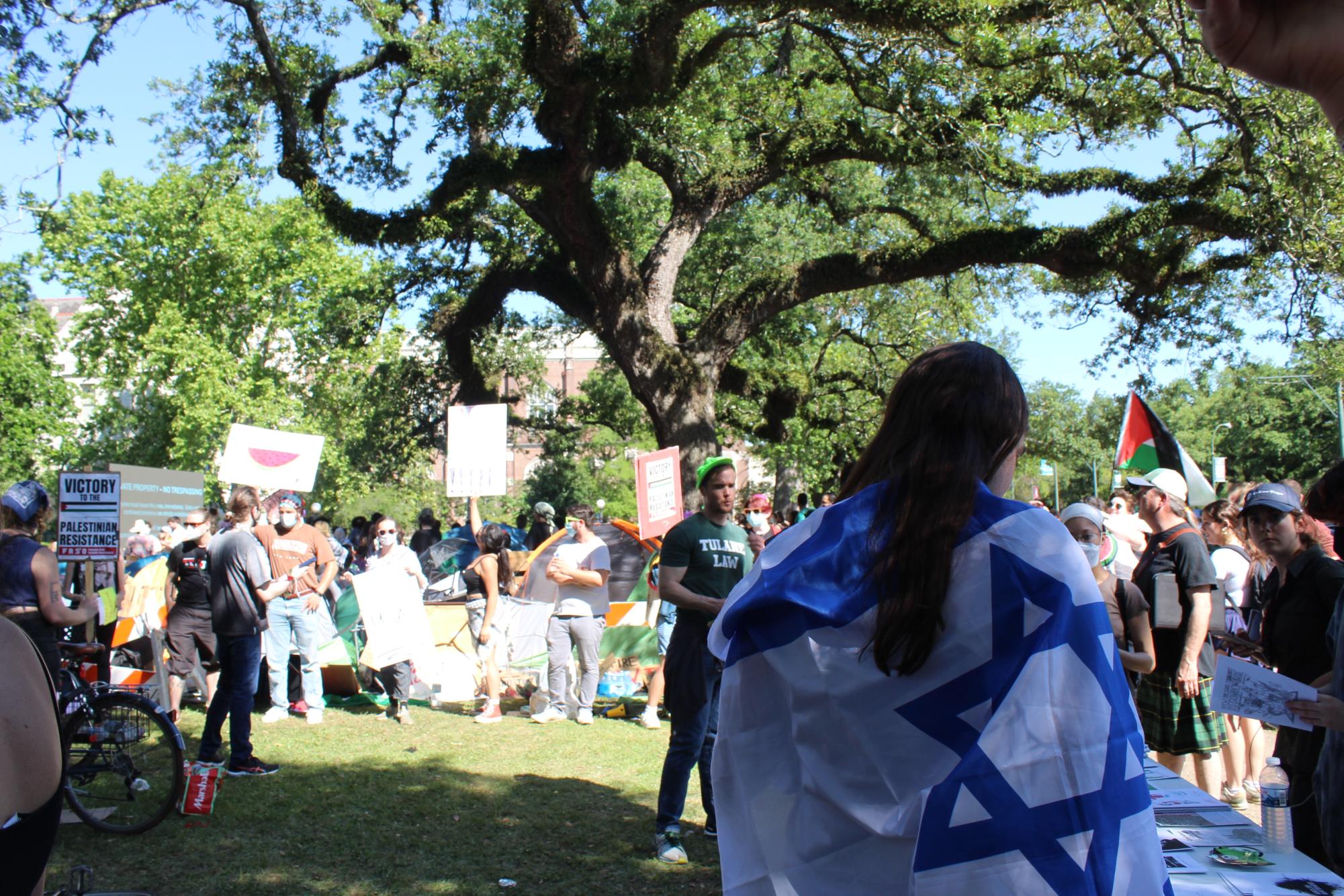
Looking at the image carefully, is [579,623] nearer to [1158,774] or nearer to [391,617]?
[391,617]

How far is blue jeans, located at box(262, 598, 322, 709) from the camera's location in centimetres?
931

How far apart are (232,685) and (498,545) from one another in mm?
3321

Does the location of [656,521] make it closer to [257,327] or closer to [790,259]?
[790,259]

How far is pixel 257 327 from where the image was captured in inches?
1438

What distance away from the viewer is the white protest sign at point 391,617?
9516 millimetres

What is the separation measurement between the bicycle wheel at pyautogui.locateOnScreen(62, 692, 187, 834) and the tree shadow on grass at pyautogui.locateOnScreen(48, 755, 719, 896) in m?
0.14

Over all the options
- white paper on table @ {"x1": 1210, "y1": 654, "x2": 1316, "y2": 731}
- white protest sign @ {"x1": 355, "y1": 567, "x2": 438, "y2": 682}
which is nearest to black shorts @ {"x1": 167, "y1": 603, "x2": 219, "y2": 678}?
white protest sign @ {"x1": 355, "y1": 567, "x2": 438, "y2": 682}

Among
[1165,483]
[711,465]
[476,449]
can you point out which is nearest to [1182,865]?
[711,465]

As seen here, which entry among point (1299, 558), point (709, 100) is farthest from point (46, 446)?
point (1299, 558)

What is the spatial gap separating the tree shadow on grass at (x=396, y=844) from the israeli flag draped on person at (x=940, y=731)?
11.6 ft

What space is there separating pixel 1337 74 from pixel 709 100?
15.7 metres

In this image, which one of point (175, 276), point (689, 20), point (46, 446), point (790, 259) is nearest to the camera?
point (689, 20)

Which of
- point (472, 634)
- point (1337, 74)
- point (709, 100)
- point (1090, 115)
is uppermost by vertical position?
point (709, 100)

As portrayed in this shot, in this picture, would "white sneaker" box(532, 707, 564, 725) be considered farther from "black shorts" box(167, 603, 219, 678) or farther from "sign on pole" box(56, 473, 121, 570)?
"sign on pole" box(56, 473, 121, 570)
